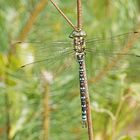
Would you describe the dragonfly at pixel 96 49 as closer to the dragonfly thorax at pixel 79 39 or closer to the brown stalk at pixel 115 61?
the brown stalk at pixel 115 61

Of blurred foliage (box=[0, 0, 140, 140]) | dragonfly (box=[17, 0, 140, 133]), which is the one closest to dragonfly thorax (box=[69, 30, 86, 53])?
dragonfly (box=[17, 0, 140, 133])

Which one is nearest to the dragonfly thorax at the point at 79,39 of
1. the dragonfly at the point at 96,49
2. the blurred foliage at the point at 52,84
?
the dragonfly at the point at 96,49

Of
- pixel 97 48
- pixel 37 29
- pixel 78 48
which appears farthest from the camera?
pixel 37 29

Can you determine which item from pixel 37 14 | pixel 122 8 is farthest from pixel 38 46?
pixel 122 8

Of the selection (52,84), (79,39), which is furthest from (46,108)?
(79,39)

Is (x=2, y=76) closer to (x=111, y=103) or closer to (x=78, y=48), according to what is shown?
(x=111, y=103)

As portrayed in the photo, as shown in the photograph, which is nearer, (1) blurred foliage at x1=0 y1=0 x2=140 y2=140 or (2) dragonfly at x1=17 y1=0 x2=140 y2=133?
(2) dragonfly at x1=17 y1=0 x2=140 y2=133

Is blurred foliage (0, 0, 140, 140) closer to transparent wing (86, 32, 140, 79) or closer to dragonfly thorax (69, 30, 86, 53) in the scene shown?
transparent wing (86, 32, 140, 79)
